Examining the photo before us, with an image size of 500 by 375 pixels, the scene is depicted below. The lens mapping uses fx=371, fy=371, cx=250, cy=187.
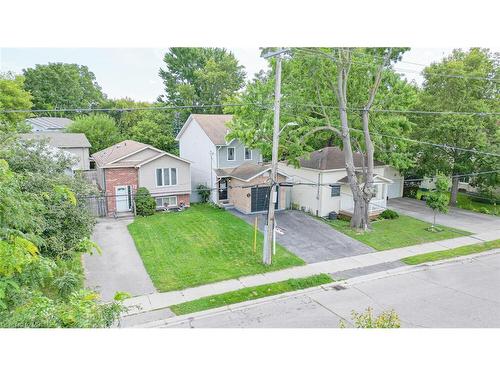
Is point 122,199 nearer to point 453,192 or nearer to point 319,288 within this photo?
point 319,288

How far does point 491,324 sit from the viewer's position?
9352mm

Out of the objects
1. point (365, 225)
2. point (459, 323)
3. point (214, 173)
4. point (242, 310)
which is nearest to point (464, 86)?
point (365, 225)

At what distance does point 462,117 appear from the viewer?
21078mm

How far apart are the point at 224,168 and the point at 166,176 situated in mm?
3678

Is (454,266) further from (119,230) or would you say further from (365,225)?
(119,230)

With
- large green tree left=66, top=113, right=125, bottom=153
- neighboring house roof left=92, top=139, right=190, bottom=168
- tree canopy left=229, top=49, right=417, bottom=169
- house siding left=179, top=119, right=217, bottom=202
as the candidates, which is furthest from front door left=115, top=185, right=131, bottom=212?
large green tree left=66, top=113, right=125, bottom=153

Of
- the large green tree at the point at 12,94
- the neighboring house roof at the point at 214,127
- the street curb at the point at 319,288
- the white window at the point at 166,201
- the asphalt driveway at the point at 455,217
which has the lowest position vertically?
the street curb at the point at 319,288

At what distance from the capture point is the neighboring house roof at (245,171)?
20.5m

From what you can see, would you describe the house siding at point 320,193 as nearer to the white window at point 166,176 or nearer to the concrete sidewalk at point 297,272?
the concrete sidewalk at point 297,272

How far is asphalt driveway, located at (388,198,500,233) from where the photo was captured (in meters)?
18.7

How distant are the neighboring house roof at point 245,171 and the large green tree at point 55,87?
24.2 meters

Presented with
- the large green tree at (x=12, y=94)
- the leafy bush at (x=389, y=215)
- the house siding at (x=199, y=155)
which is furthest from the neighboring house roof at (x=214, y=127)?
the large green tree at (x=12, y=94)

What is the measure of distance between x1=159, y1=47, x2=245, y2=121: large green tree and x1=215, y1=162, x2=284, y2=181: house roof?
37.5 feet

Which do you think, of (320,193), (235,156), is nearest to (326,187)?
(320,193)
